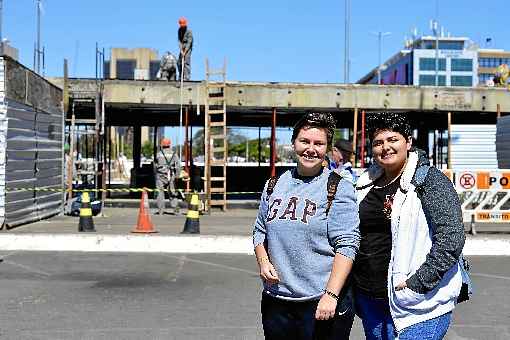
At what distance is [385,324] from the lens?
3850mm

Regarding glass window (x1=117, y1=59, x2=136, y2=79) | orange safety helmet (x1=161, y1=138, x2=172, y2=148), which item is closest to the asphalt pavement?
orange safety helmet (x1=161, y1=138, x2=172, y2=148)

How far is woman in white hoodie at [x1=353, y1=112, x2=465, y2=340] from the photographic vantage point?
3.46m

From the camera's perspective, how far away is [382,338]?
12.7 ft

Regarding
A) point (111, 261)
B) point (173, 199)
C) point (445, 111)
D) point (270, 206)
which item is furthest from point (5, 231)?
point (445, 111)

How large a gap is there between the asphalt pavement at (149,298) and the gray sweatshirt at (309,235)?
3.12m

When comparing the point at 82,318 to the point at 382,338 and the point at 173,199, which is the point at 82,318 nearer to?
the point at 382,338

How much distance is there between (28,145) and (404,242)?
13.7 m

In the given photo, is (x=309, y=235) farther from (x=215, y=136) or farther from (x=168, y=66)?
(x=168, y=66)

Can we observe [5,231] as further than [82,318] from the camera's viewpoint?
Yes

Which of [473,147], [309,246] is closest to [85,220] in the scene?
[309,246]

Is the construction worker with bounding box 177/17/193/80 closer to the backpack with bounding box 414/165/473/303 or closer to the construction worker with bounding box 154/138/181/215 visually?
the construction worker with bounding box 154/138/181/215

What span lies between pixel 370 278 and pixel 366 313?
0.20 meters

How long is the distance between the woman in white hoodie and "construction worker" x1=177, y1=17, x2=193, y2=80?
738 inches

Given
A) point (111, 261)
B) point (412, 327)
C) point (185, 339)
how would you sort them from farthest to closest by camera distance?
point (111, 261) → point (185, 339) → point (412, 327)
